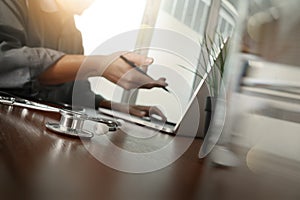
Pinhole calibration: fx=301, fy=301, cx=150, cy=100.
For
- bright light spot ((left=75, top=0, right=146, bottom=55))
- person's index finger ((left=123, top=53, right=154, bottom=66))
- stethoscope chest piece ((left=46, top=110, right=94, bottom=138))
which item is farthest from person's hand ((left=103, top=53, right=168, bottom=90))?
stethoscope chest piece ((left=46, top=110, right=94, bottom=138))

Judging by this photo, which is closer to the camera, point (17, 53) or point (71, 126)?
point (71, 126)

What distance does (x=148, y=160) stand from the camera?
12.8 inches

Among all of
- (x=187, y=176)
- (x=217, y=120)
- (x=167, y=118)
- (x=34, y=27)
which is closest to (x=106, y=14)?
(x=34, y=27)

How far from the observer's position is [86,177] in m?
0.21

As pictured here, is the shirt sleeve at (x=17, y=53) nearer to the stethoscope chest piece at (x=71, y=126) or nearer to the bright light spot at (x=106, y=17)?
the bright light spot at (x=106, y=17)

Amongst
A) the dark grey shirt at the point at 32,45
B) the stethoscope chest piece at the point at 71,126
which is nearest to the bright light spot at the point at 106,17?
the dark grey shirt at the point at 32,45

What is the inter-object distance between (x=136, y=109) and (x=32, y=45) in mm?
260

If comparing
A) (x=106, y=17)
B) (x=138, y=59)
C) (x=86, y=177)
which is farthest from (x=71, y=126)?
(x=106, y=17)

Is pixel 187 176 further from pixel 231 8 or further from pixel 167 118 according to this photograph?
pixel 231 8

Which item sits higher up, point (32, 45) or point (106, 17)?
point (106, 17)

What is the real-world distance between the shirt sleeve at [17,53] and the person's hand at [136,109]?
149 mm

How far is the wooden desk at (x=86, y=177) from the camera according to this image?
6.8 inches

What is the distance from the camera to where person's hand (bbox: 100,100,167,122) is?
660 millimetres

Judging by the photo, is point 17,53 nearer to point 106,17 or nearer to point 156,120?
point 106,17
